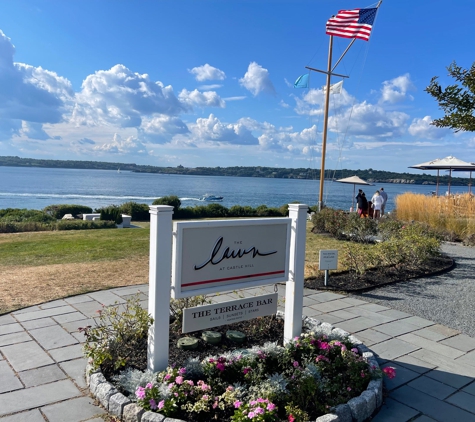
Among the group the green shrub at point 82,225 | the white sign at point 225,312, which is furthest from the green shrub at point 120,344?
the green shrub at point 82,225

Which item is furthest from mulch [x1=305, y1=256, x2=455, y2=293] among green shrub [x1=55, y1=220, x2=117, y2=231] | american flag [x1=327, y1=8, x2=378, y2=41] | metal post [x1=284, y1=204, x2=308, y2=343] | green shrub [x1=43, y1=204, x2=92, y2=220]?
green shrub [x1=43, y1=204, x2=92, y2=220]

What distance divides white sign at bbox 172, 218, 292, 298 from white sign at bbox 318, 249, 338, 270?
7.89 feet

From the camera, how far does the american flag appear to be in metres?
12.5

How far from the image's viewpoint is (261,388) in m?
2.66

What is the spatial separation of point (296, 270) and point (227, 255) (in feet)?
2.23

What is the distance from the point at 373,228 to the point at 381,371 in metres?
7.76

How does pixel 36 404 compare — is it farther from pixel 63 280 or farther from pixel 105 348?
pixel 63 280

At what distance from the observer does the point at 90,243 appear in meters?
9.93

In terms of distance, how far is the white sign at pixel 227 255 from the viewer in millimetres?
2988

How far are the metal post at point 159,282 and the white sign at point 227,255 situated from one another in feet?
0.24

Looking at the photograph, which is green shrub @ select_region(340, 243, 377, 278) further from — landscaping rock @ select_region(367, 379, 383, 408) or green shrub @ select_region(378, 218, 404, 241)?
landscaping rock @ select_region(367, 379, 383, 408)

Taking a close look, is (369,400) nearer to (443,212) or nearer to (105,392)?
(105,392)

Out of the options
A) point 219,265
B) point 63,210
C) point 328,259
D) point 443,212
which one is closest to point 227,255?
point 219,265

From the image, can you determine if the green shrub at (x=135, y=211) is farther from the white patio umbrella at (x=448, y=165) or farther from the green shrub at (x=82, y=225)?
the white patio umbrella at (x=448, y=165)
